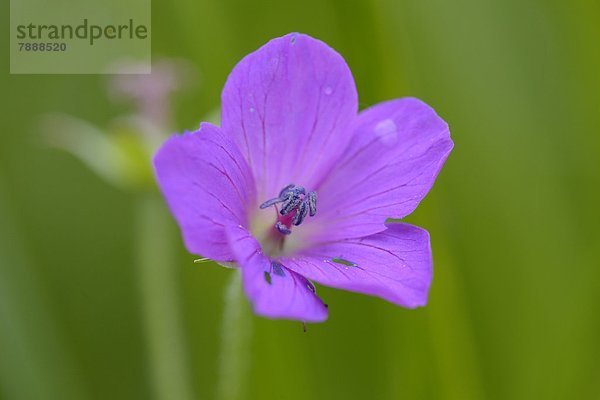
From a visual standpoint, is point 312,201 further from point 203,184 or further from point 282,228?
point 203,184

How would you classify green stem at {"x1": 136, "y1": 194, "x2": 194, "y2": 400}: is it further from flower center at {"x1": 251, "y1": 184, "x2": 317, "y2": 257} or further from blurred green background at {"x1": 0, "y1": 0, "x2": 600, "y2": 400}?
flower center at {"x1": 251, "y1": 184, "x2": 317, "y2": 257}

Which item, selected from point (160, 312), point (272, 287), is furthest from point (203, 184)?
point (160, 312)

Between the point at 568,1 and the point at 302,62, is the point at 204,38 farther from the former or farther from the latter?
the point at 568,1

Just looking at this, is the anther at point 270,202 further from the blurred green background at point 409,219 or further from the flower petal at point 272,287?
the blurred green background at point 409,219

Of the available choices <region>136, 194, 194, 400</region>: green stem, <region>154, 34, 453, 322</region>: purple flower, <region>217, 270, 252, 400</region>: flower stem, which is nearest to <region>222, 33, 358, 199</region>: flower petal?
<region>154, 34, 453, 322</region>: purple flower

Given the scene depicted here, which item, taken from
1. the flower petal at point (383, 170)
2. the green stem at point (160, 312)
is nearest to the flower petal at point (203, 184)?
the flower petal at point (383, 170)

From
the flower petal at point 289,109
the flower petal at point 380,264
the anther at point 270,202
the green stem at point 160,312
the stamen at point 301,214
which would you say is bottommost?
the green stem at point 160,312

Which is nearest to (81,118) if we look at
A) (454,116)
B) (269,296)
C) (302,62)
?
(454,116)

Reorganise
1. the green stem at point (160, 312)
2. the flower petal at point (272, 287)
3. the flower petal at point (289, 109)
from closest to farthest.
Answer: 1. the flower petal at point (272, 287)
2. the flower petal at point (289, 109)
3. the green stem at point (160, 312)
